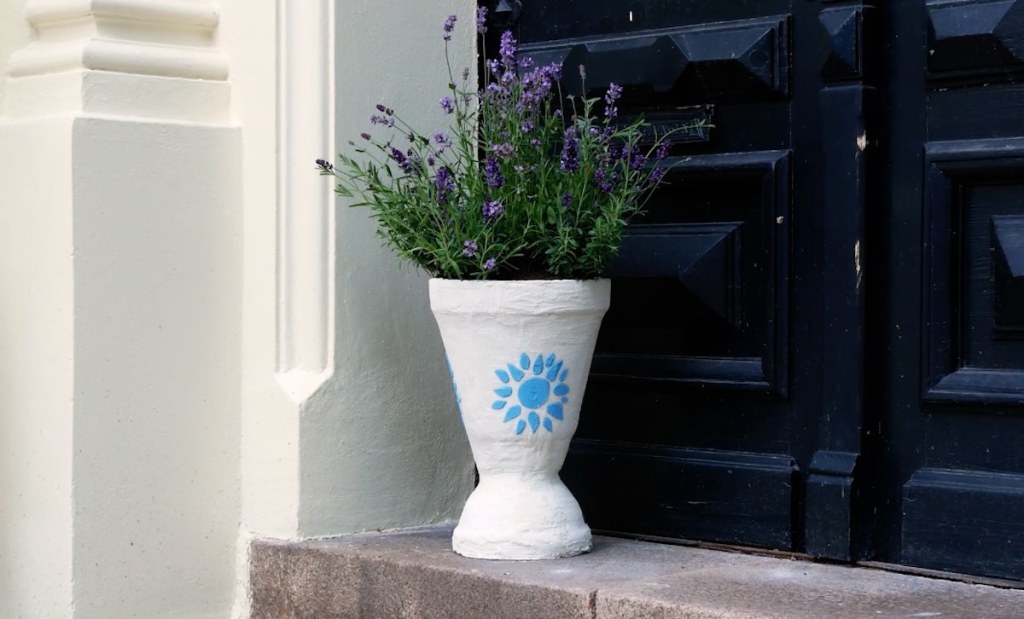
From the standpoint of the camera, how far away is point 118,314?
2.78 meters

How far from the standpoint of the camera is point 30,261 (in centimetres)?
280

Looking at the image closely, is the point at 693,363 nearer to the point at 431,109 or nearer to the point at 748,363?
the point at 748,363

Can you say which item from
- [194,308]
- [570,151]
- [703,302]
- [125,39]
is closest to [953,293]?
[703,302]

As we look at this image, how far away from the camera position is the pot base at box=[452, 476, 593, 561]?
101 inches

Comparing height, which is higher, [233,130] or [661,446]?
[233,130]

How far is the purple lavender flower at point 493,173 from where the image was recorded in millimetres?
2547

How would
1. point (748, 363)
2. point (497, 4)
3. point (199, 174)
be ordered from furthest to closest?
point (497, 4) → point (199, 174) → point (748, 363)

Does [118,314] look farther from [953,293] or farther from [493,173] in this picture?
[953,293]

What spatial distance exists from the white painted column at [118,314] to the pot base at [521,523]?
1.90ft

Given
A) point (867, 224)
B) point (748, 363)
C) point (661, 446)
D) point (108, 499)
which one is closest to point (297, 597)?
A: point (108, 499)

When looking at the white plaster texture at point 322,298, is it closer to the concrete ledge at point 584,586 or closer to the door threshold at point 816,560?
the concrete ledge at point 584,586

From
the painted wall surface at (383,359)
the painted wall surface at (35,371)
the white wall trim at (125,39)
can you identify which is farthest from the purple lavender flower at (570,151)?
the painted wall surface at (35,371)

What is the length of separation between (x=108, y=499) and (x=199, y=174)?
2.05 ft

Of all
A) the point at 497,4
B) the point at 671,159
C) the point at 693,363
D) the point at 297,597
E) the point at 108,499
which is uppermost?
the point at 497,4
